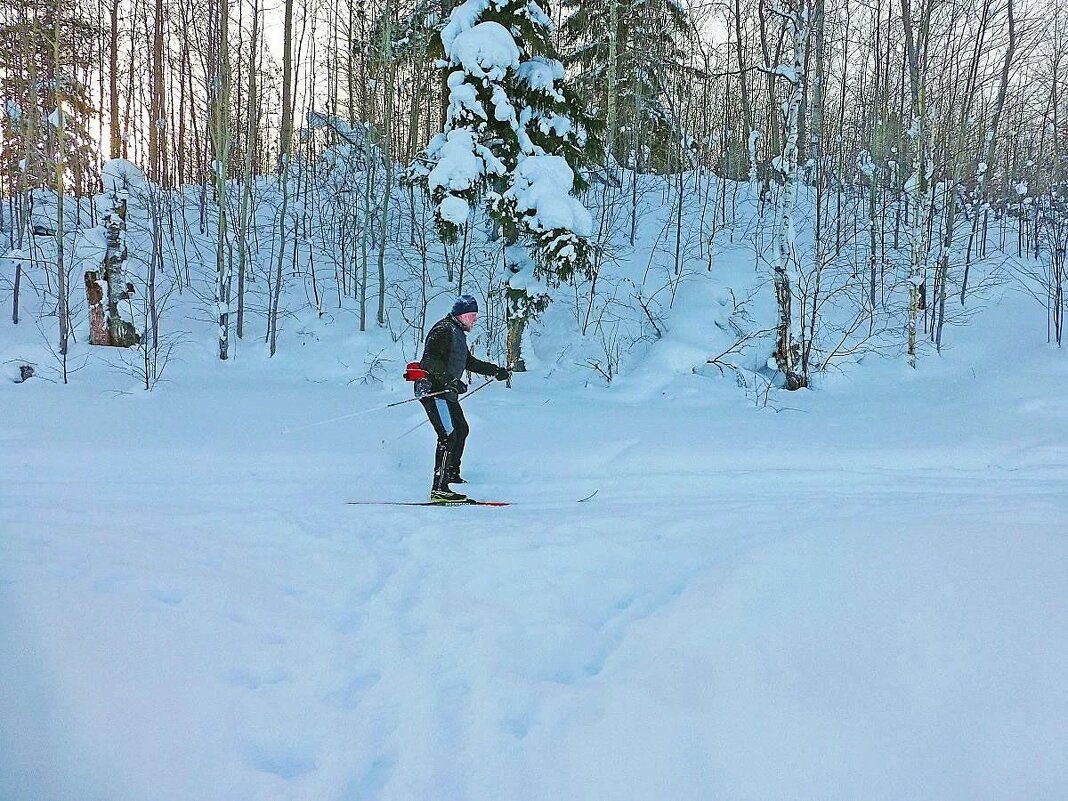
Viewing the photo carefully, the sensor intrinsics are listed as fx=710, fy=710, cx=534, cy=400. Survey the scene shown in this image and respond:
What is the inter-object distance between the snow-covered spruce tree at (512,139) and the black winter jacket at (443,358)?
4.90m

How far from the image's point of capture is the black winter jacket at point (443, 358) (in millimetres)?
6957

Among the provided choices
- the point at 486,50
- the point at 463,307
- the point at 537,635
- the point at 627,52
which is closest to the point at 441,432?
the point at 463,307

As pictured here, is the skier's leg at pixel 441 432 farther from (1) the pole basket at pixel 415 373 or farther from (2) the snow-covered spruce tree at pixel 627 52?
(2) the snow-covered spruce tree at pixel 627 52

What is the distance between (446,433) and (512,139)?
6593mm

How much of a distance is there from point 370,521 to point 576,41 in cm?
1618

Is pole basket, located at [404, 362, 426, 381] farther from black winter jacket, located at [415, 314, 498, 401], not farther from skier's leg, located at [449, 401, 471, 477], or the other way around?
skier's leg, located at [449, 401, 471, 477]

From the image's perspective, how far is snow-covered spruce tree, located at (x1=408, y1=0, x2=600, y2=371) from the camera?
36.7ft

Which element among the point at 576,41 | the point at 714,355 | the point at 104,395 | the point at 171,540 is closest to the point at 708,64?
the point at 576,41

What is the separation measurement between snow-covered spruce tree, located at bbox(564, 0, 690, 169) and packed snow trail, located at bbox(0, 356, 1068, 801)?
44.7 feet

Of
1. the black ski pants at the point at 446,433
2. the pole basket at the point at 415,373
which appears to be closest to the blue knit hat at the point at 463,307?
the pole basket at the point at 415,373

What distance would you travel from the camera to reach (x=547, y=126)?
38.7ft

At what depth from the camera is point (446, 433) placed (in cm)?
704

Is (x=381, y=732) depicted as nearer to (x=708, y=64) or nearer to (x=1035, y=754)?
(x=1035, y=754)

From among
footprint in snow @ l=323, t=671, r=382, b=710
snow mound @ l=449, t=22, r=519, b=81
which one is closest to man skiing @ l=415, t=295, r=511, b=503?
footprint in snow @ l=323, t=671, r=382, b=710
